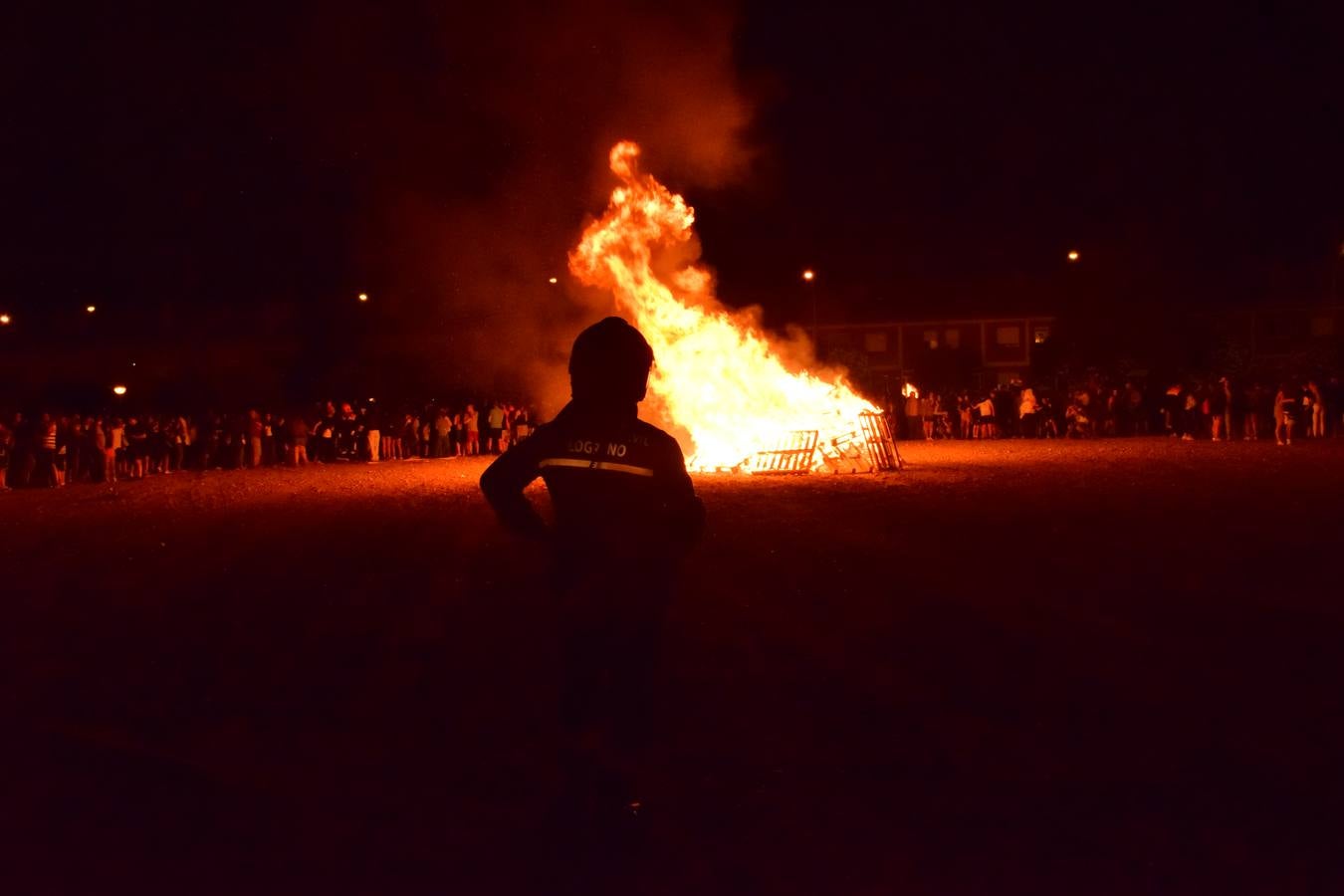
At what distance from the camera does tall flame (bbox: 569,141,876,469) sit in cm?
2019

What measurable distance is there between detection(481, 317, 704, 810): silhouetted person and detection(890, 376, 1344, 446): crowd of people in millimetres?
23040

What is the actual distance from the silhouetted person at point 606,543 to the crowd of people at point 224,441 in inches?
719

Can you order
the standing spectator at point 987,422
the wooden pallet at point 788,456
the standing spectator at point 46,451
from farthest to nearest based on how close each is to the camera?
the standing spectator at point 987,422, the standing spectator at point 46,451, the wooden pallet at point 788,456

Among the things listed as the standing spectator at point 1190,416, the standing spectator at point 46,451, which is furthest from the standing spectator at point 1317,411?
the standing spectator at point 46,451

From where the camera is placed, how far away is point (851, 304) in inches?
2445

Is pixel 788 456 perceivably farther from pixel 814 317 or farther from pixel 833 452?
pixel 814 317

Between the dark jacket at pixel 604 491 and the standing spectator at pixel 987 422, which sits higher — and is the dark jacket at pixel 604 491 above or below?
below

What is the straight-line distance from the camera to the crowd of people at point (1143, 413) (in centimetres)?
2533

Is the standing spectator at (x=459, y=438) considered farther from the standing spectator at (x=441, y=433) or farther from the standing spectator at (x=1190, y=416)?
the standing spectator at (x=1190, y=416)

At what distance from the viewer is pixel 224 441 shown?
24.5 m

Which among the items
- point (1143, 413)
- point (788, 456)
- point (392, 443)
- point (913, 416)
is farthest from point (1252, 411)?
point (392, 443)

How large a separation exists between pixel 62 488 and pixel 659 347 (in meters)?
11.5

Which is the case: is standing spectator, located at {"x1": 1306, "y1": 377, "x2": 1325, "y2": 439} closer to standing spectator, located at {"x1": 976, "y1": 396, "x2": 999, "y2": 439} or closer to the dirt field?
standing spectator, located at {"x1": 976, "y1": 396, "x2": 999, "y2": 439}

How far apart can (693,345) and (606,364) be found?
56.2ft
